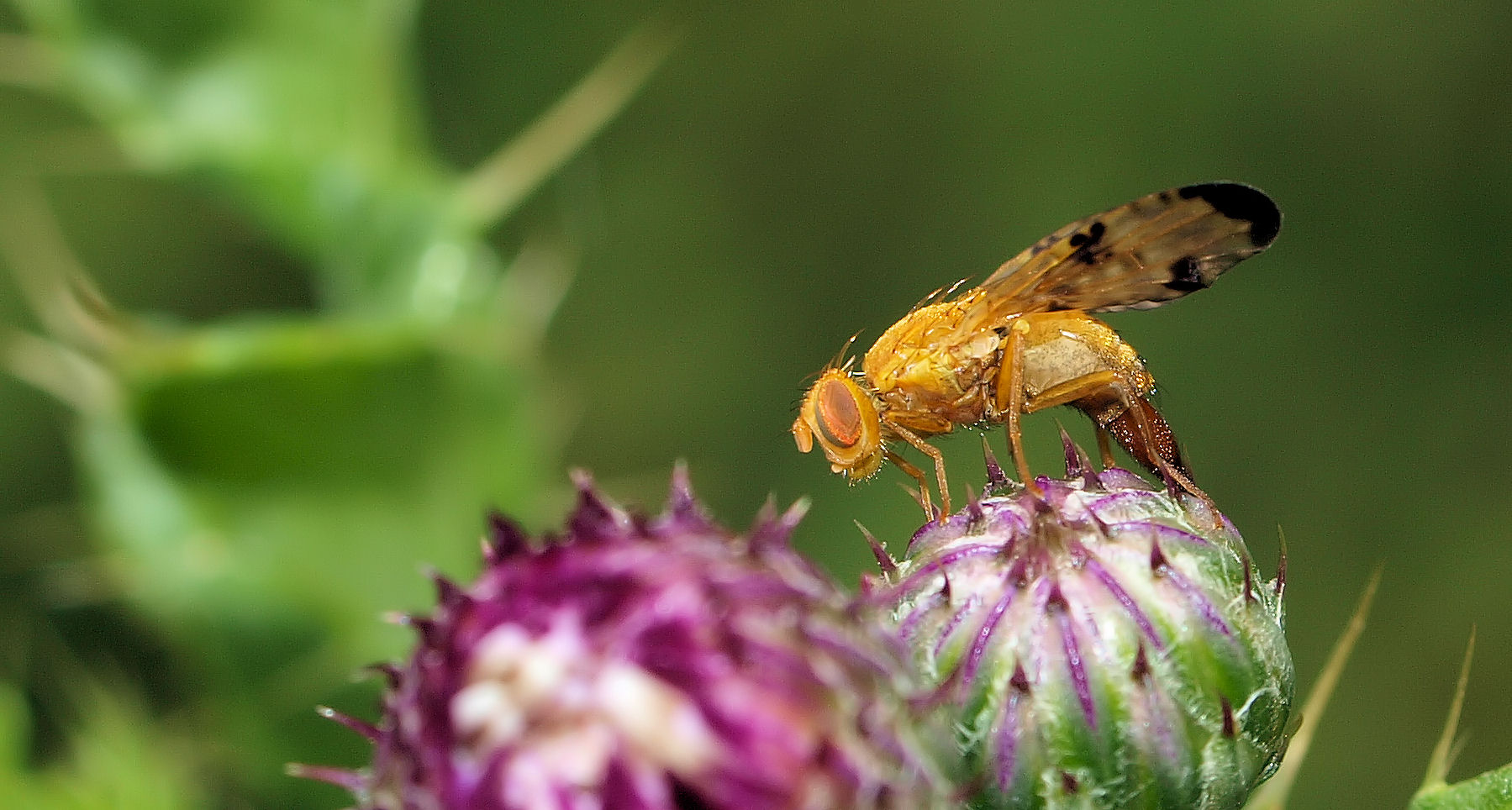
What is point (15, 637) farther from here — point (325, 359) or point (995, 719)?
point (995, 719)

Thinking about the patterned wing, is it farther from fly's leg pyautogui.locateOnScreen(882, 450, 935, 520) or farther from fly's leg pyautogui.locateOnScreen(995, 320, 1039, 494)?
fly's leg pyautogui.locateOnScreen(882, 450, 935, 520)

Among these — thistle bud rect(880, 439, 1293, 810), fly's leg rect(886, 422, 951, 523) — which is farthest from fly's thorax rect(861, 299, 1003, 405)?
thistle bud rect(880, 439, 1293, 810)

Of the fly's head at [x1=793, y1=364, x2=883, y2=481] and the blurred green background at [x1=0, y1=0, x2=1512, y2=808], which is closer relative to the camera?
the fly's head at [x1=793, y1=364, x2=883, y2=481]

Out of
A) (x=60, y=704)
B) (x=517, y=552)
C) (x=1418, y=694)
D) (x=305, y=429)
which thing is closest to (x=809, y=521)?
(x=1418, y=694)

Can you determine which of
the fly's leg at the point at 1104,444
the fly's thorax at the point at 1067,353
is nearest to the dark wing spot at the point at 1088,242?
the fly's thorax at the point at 1067,353

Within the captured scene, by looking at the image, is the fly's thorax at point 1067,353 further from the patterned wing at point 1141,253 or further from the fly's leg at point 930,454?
the fly's leg at point 930,454

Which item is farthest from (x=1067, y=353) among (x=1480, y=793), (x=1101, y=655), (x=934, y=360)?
(x=1480, y=793)

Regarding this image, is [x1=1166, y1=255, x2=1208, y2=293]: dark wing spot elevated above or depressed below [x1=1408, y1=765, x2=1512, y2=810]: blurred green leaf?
above
